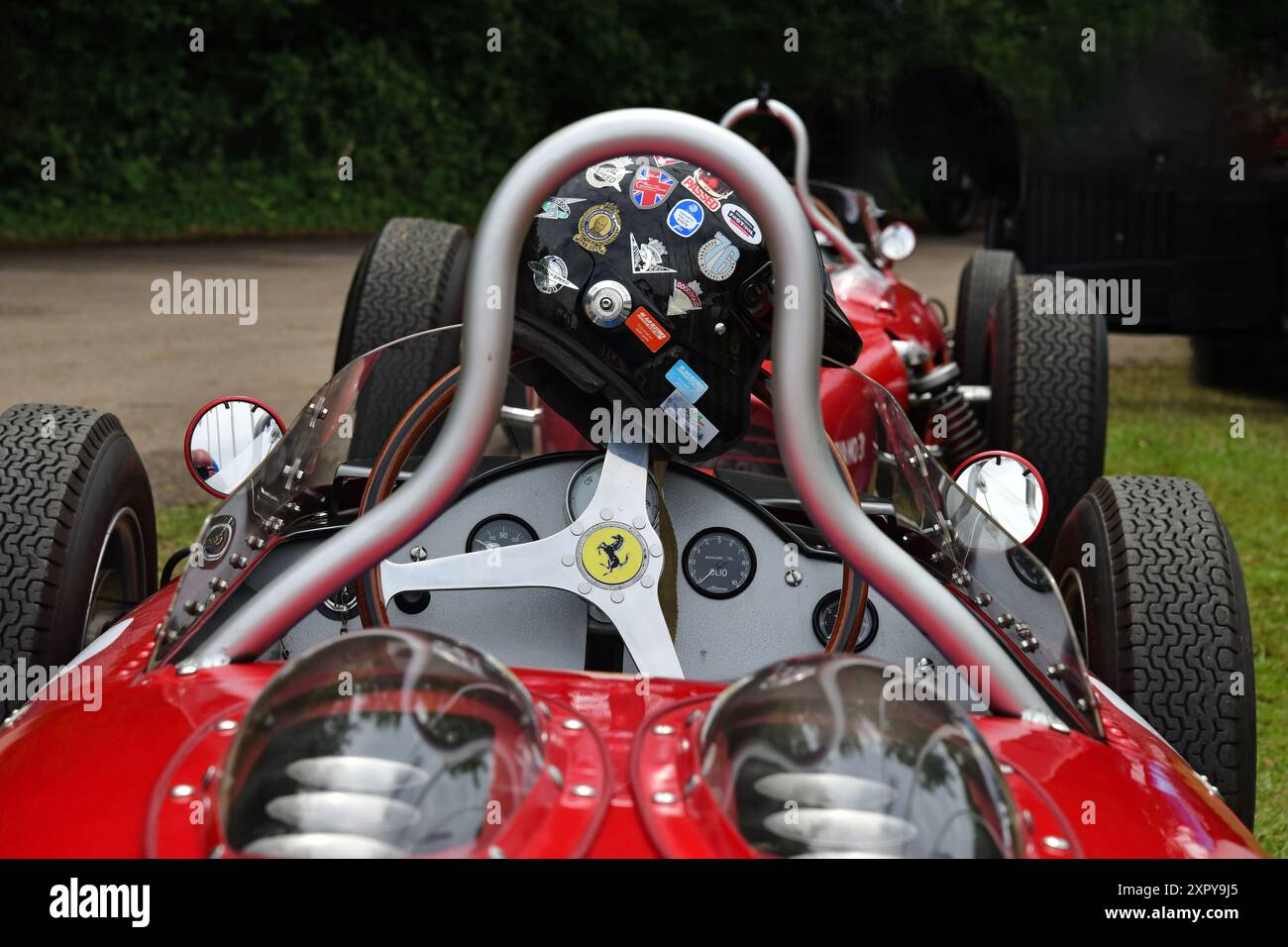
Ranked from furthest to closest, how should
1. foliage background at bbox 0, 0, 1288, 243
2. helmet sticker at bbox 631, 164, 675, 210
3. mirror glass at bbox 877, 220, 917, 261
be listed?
1. foliage background at bbox 0, 0, 1288, 243
2. mirror glass at bbox 877, 220, 917, 261
3. helmet sticker at bbox 631, 164, 675, 210

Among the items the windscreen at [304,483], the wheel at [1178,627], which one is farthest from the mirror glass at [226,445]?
the wheel at [1178,627]

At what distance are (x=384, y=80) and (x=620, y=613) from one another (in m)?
15.1

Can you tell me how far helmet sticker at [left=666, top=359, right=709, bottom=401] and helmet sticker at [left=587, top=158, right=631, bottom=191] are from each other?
0.98 feet

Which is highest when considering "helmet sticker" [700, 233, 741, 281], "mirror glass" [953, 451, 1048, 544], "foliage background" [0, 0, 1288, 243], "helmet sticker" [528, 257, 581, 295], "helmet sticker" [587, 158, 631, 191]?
"foliage background" [0, 0, 1288, 243]

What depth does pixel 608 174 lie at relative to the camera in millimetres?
2211

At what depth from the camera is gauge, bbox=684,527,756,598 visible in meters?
2.28

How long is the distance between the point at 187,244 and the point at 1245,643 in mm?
12945

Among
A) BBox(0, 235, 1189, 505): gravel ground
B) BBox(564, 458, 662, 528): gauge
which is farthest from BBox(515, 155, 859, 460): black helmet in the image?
BBox(0, 235, 1189, 505): gravel ground

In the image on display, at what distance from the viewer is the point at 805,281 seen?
1707 mm

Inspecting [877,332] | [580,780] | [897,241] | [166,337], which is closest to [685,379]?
[580,780]

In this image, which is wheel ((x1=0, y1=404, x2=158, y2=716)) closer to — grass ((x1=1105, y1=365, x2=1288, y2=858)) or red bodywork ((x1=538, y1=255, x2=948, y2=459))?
red bodywork ((x1=538, y1=255, x2=948, y2=459))

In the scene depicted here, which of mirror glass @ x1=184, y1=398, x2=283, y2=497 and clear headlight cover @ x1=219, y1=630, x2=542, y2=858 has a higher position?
mirror glass @ x1=184, y1=398, x2=283, y2=497

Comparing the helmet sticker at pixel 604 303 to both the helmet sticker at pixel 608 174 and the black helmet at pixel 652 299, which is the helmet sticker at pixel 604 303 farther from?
the helmet sticker at pixel 608 174

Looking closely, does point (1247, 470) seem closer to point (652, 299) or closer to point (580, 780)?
point (652, 299)
